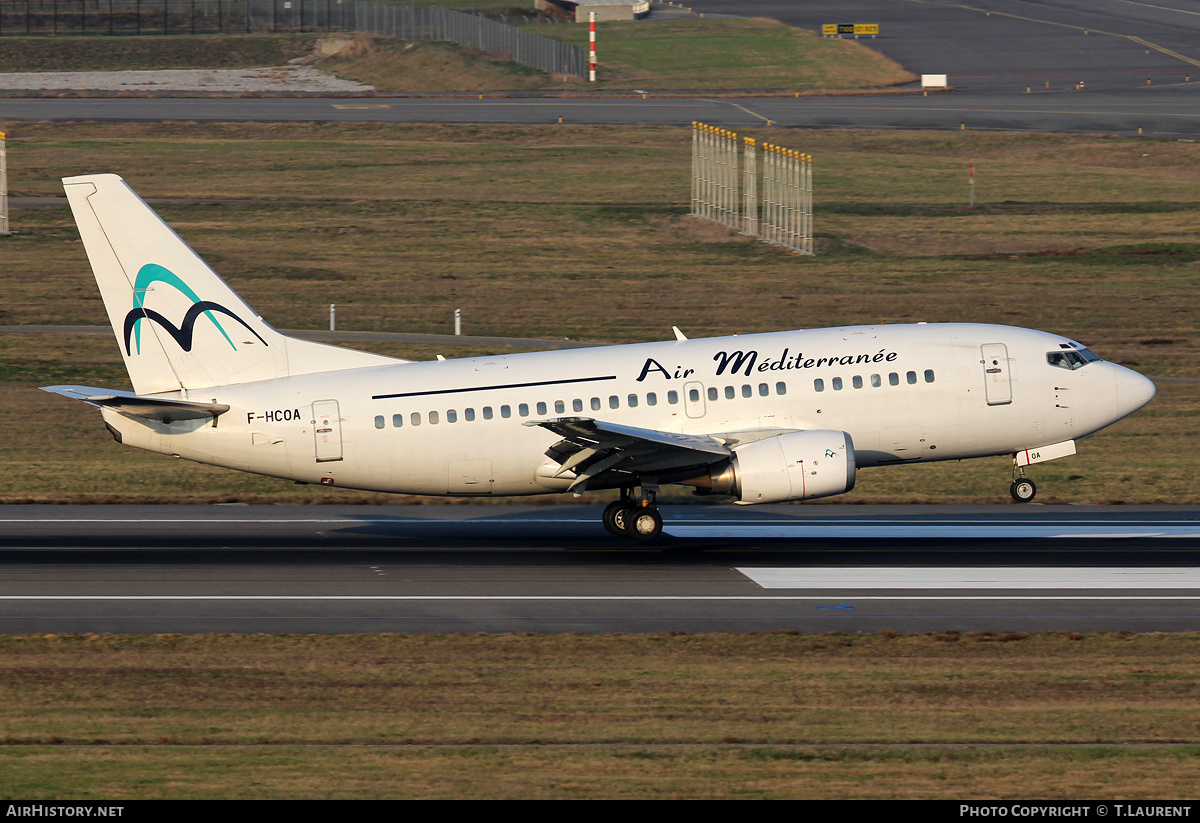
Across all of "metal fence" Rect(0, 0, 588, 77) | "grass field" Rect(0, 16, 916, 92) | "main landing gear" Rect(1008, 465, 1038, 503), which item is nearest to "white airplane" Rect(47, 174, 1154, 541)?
"main landing gear" Rect(1008, 465, 1038, 503)

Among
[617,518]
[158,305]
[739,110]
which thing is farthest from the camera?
[739,110]

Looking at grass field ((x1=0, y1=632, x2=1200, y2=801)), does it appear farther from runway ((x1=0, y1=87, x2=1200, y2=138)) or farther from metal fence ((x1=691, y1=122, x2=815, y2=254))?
runway ((x1=0, y1=87, x2=1200, y2=138))

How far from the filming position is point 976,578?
2988 cm

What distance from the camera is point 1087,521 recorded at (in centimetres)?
3616

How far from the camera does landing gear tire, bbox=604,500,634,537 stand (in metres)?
33.8

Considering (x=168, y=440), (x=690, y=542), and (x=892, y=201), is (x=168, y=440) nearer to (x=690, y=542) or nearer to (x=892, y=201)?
(x=690, y=542)

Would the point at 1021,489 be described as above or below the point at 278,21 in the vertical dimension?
below

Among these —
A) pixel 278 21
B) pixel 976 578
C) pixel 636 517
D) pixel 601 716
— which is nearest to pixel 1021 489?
pixel 976 578

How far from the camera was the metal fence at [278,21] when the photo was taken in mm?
122688

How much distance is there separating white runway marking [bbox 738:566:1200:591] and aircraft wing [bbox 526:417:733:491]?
2.74m

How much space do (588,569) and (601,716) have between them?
32.7 ft

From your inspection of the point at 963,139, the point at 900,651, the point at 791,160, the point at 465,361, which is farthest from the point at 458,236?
the point at 900,651

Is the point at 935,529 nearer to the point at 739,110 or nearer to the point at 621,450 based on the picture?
the point at 621,450

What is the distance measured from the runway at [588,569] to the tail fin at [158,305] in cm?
406
